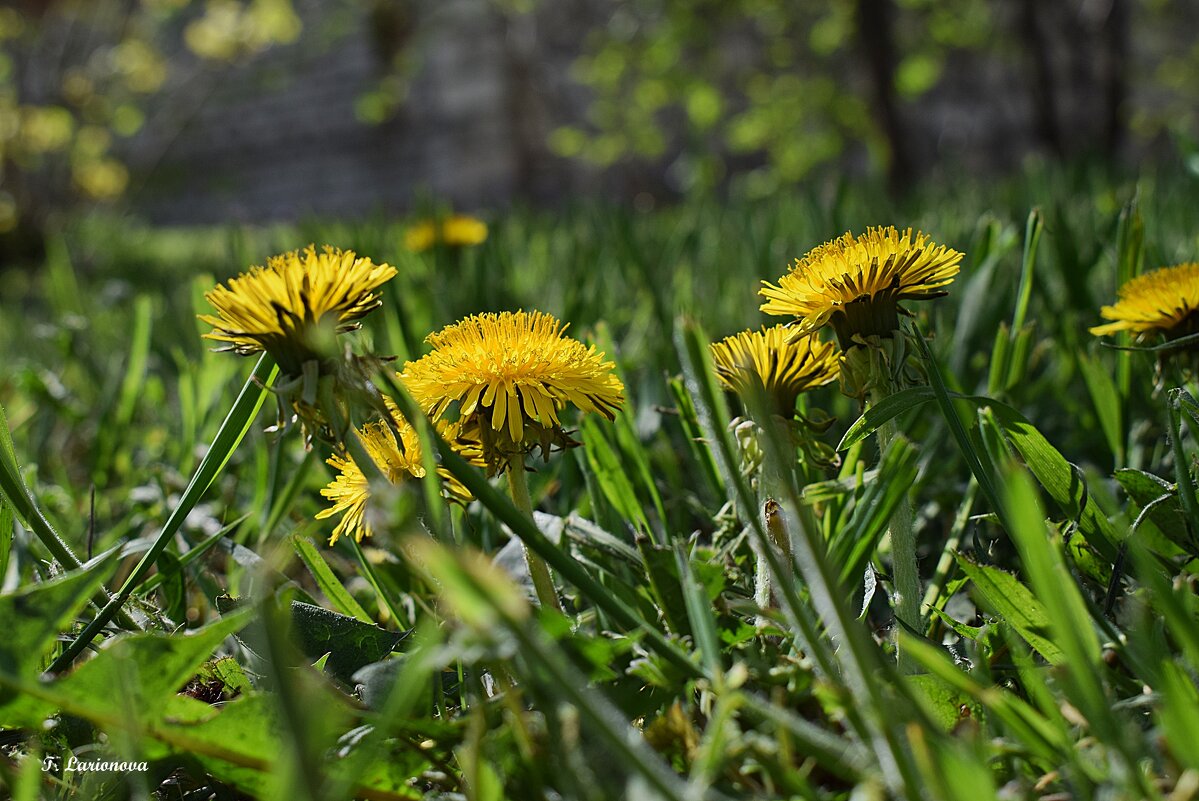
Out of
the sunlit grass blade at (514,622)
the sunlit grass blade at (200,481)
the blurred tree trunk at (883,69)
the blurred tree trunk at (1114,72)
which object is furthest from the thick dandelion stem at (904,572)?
the blurred tree trunk at (1114,72)

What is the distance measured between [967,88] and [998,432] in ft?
26.9

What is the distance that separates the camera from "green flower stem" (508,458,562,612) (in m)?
0.48

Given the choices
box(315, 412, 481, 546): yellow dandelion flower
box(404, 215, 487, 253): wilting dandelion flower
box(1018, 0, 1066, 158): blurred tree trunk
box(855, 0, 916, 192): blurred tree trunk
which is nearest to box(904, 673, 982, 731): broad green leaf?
box(315, 412, 481, 546): yellow dandelion flower

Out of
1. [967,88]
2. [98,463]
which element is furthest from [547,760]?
[967,88]

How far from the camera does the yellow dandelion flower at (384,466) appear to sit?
49 cm

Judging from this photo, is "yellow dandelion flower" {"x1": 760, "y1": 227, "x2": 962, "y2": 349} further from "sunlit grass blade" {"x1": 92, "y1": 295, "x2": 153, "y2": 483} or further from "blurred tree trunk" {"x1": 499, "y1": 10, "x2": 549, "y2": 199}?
"blurred tree trunk" {"x1": 499, "y1": 10, "x2": 549, "y2": 199}

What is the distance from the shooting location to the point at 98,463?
3.18 ft

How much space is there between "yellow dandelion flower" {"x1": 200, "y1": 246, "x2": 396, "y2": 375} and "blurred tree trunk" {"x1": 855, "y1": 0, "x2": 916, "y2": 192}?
3.36m

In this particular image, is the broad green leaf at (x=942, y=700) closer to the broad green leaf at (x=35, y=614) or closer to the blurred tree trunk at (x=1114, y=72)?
the broad green leaf at (x=35, y=614)

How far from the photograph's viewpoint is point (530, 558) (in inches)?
19.3

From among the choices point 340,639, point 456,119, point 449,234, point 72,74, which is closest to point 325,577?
point 340,639

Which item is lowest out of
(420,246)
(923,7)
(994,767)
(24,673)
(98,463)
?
(994,767)

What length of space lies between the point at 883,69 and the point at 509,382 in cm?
354

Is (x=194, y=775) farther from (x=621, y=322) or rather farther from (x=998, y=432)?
(x=621, y=322)
